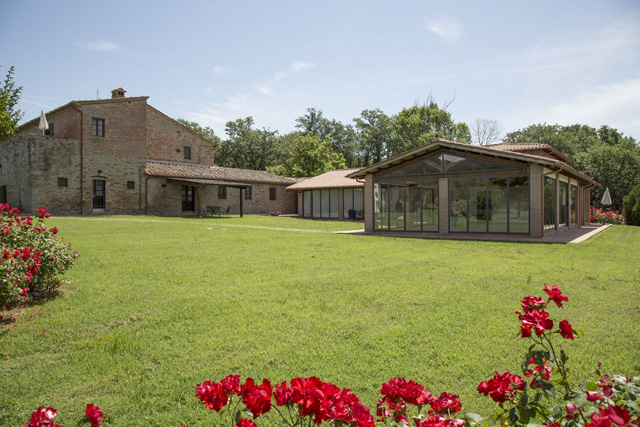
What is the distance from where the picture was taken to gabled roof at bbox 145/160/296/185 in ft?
95.9

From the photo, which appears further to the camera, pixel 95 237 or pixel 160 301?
pixel 95 237

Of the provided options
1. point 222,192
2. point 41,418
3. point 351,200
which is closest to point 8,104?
point 41,418

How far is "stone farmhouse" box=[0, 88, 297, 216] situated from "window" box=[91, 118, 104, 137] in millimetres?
62

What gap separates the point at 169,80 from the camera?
17.2m

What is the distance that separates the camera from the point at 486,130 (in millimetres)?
47844

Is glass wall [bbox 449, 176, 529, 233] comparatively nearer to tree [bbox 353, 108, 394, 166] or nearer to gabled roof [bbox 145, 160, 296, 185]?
gabled roof [bbox 145, 160, 296, 185]

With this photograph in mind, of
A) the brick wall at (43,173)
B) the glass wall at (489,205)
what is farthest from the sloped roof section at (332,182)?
the brick wall at (43,173)

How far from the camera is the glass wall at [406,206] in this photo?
16.4 metres

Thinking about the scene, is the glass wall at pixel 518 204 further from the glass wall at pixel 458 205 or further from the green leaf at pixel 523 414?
the green leaf at pixel 523 414

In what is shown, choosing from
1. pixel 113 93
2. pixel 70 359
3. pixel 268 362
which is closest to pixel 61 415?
pixel 70 359

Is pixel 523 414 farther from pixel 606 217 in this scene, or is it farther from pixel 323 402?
pixel 606 217

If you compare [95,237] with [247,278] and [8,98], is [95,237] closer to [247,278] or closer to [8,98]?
[8,98]

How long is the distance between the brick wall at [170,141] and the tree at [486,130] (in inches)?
1249

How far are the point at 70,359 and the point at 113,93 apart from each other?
33898 mm
